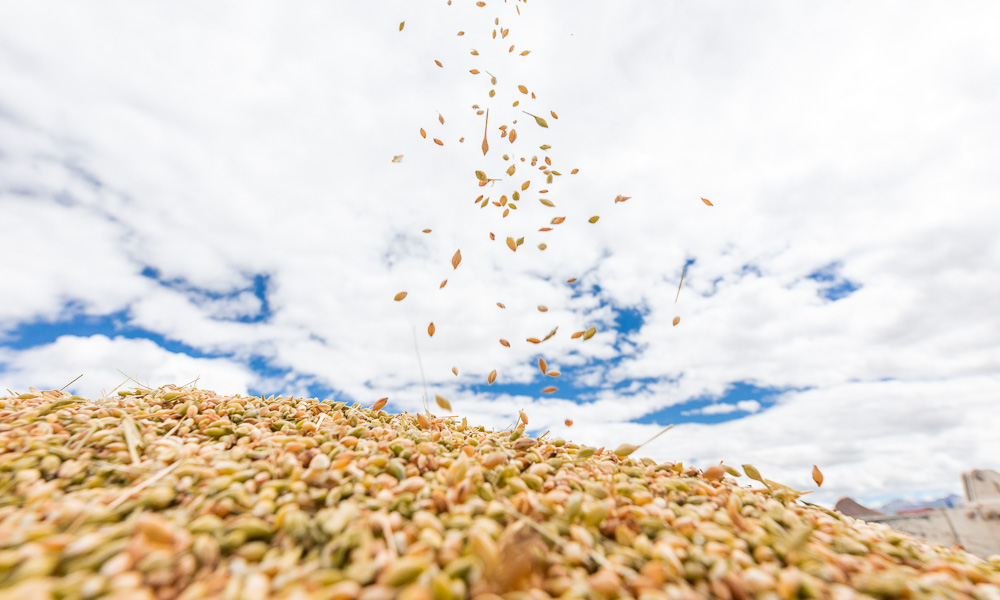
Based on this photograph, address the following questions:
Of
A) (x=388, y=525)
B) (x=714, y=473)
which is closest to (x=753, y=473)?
(x=714, y=473)

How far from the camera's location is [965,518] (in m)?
4.12

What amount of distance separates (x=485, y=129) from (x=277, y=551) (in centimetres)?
328

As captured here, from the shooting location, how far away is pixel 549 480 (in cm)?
250

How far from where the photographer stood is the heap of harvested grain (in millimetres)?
1641

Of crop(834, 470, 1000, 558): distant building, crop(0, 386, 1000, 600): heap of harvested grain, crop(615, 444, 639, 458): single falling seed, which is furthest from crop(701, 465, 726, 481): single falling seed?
crop(834, 470, 1000, 558): distant building

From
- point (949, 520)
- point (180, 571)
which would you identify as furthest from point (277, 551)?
point (949, 520)

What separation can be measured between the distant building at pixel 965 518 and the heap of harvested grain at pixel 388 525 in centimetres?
161

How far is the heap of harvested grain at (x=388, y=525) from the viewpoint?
1641 millimetres

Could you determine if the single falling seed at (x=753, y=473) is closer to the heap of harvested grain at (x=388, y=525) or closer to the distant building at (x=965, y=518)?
the heap of harvested grain at (x=388, y=525)

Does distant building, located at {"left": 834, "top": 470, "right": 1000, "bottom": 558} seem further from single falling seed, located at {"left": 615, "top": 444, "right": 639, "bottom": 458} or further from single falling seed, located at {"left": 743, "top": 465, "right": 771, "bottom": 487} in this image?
single falling seed, located at {"left": 615, "top": 444, "right": 639, "bottom": 458}

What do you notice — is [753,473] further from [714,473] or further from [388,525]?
[388,525]

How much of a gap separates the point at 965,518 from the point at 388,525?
4838 mm

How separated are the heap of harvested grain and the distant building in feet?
5.29

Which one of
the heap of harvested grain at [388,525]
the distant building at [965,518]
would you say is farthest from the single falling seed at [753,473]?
the distant building at [965,518]
